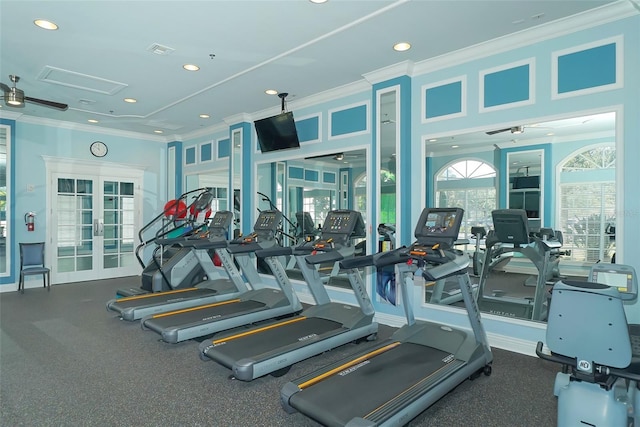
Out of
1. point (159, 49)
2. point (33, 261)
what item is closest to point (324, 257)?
point (159, 49)

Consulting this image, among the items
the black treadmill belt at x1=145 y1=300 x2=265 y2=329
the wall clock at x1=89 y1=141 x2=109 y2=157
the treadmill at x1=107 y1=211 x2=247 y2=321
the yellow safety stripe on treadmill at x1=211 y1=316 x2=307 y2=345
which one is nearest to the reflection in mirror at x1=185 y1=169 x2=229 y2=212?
the wall clock at x1=89 y1=141 x2=109 y2=157

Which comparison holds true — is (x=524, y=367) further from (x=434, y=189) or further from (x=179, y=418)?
(x=179, y=418)

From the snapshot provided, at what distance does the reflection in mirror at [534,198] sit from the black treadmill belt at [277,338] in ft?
4.99

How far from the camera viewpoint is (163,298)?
5238 mm

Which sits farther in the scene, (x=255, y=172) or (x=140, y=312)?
(x=255, y=172)

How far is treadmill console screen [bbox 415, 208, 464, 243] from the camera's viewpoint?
10.4 ft

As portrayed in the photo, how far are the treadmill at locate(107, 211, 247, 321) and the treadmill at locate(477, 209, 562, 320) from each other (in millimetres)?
3283

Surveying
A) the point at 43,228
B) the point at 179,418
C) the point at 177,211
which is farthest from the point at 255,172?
the point at 179,418

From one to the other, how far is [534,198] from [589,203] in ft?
1.81

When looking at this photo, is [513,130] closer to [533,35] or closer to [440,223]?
[533,35]

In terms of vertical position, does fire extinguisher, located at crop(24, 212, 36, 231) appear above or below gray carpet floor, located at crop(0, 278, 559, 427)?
above

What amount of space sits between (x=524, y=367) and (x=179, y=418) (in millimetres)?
2949

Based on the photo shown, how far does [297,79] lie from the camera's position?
5.04 meters

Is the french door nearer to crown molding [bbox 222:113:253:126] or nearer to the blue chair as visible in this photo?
the blue chair
